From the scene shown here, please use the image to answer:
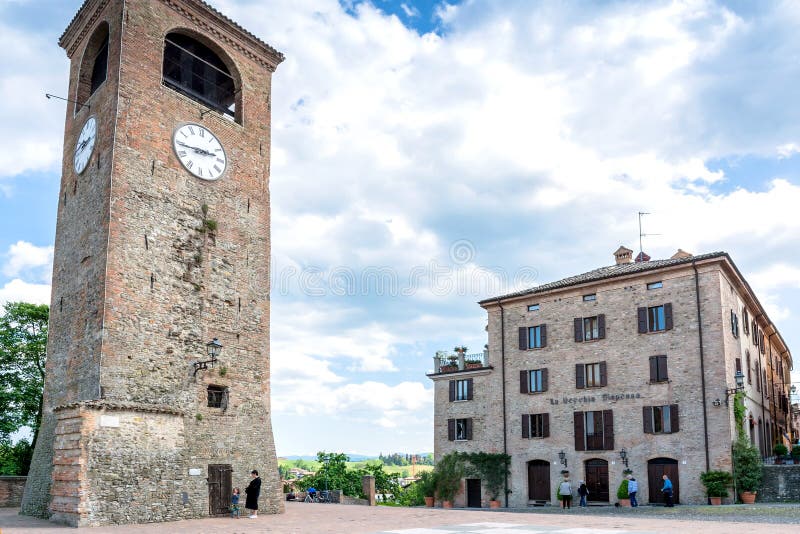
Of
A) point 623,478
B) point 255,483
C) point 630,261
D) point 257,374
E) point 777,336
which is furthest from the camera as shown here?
point 777,336

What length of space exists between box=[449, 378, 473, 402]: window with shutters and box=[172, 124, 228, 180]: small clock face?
63.2ft

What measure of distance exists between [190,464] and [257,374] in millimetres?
4255

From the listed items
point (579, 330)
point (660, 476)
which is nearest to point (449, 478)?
point (579, 330)

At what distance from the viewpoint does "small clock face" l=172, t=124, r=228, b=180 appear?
78.7 feet

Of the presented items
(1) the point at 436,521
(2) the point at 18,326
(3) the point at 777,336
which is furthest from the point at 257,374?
(3) the point at 777,336

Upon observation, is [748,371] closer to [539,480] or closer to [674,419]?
[674,419]

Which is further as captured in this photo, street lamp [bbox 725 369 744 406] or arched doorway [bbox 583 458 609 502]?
arched doorway [bbox 583 458 609 502]

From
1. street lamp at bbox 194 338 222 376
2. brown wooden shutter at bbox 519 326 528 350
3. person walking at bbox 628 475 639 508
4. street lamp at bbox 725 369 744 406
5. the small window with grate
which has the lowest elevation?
person walking at bbox 628 475 639 508

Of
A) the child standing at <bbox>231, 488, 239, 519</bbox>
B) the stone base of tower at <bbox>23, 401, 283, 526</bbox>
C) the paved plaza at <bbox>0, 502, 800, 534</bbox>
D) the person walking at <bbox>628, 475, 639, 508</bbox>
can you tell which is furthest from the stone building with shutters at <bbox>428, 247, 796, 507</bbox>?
the stone base of tower at <bbox>23, 401, 283, 526</bbox>

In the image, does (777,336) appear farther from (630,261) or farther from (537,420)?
(537,420)

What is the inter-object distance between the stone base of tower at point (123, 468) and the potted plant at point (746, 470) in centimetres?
2113

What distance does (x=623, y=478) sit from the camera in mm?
31562

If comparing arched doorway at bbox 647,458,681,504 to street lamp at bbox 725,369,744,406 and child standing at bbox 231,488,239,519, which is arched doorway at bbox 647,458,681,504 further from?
child standing at bbox 231,488,239,519

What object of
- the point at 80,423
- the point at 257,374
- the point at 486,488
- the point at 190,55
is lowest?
the point at 486,488
